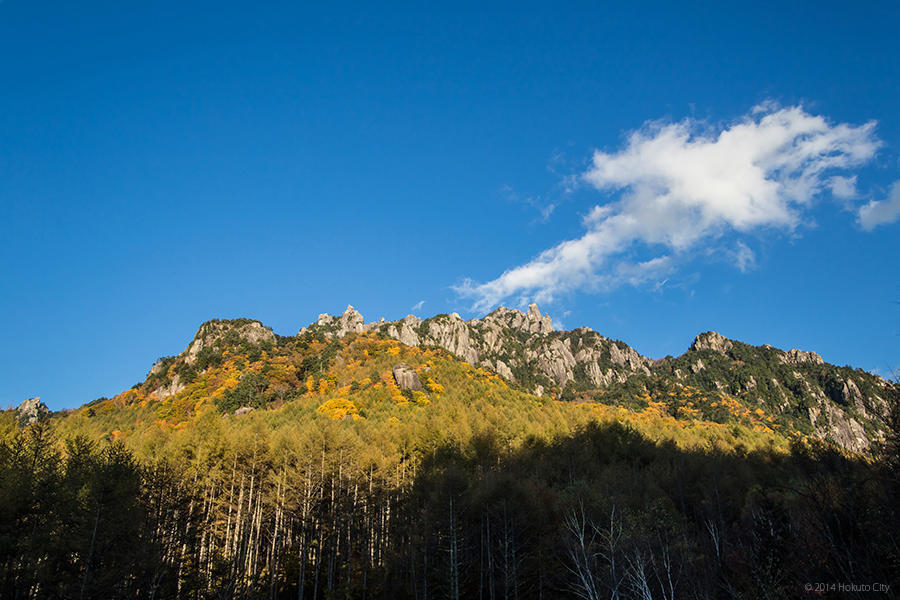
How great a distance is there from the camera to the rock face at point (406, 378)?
→ 87438 mm

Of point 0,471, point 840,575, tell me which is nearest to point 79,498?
point 0,471

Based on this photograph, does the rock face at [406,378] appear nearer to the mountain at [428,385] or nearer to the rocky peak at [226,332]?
the mountain at [428,385]

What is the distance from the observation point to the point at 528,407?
3578 inches

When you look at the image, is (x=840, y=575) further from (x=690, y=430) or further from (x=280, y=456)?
(x=690, y=430)

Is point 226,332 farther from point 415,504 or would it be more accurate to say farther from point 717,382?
point 717,382

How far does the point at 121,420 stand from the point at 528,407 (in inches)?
3084
